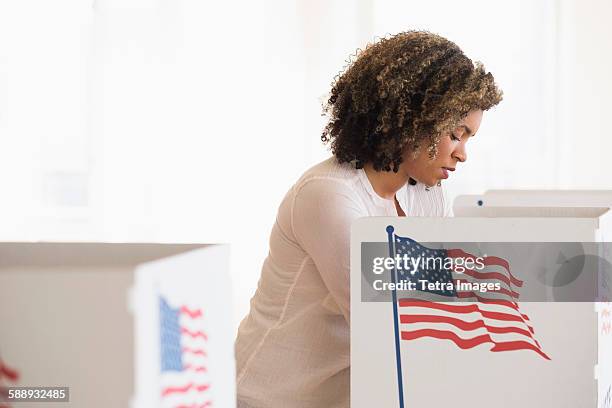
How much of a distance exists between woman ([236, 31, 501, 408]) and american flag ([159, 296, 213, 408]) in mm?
618

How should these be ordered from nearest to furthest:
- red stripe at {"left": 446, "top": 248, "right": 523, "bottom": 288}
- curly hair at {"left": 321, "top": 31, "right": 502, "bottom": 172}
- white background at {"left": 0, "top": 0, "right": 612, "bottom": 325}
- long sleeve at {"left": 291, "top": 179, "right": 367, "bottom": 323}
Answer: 1. red stripe at {"left": 446, "top": 248, "right": 523, "bottom": 288}
2. long sleeve at {"left": 291, "top": 179, "right": 367, "bottom": 323}
3. curly hair at {"left": 321, "top": 31, "right": 502, "bottom": 172}
4. white background at {"left": 0, "top": 0, "right": 612, "bottom": 325}

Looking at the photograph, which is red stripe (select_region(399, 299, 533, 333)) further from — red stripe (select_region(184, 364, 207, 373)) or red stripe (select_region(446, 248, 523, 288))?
red stripe (select_region(184, 364, 207, 373))

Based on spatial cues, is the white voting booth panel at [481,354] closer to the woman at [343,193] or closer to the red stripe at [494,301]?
the red stripe at [494,301]

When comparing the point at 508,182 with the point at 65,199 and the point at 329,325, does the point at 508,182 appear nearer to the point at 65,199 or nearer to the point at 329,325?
the point at 65,199

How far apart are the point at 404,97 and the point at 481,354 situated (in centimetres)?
51

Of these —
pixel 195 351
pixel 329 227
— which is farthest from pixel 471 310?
pixel 195 351

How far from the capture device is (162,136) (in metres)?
3.57

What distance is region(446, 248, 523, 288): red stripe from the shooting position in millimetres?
1126

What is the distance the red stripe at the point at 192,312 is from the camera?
2.45 feet

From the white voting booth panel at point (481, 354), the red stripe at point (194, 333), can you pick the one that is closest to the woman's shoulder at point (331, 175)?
the white voting booth panel at point (481, 354)

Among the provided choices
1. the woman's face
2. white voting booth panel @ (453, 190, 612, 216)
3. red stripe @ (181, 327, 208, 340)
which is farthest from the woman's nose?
red stripe @ (181, 327, 208, 340)

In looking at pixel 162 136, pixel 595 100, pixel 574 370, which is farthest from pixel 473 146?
pixel 574 370

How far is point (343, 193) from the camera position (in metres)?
1.46

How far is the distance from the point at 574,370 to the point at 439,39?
65 cm
